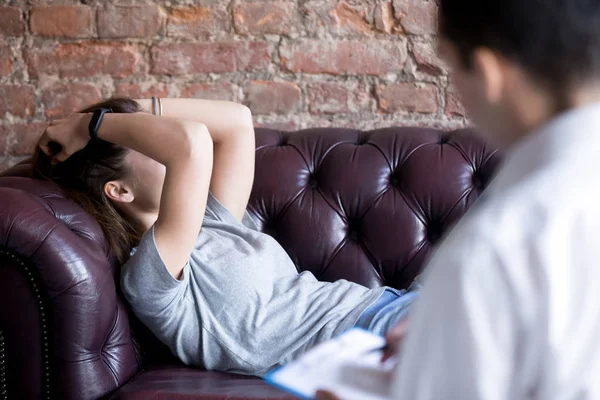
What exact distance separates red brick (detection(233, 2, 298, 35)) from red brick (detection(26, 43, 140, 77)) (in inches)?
13.1

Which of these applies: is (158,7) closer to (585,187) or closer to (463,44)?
(463,44)

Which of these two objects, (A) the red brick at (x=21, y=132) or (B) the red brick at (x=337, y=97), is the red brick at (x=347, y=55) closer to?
(B) the red brick at (x=337, y=97)

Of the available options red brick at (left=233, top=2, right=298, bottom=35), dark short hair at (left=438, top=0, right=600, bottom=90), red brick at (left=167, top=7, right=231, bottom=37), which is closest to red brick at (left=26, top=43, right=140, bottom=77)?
red brick at (left=167, top=7, right=231, bottom=37)

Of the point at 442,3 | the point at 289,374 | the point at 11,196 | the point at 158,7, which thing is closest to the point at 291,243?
the point at 11,196

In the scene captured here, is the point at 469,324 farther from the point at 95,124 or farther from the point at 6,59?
the point at 6,59

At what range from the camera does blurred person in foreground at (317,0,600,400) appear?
479 mm

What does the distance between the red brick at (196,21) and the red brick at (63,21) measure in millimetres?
234

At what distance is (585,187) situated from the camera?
49cm

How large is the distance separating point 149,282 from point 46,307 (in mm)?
202

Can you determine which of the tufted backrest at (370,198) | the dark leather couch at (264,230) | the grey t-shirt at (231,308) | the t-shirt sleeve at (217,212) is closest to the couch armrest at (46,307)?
the dark leather couch at (264,230)

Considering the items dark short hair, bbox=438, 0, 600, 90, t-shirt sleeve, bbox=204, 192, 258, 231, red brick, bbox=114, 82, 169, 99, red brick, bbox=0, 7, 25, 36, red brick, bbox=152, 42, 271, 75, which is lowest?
t-shirt sleeve, bbox=204, 192, 258, 231

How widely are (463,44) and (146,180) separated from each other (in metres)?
1.09

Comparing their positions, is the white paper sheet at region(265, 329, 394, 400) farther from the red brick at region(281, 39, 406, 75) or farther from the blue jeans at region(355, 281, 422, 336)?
the red brick at region(281, 39, 406, 75)

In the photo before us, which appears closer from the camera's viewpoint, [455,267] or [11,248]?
[455,267]
